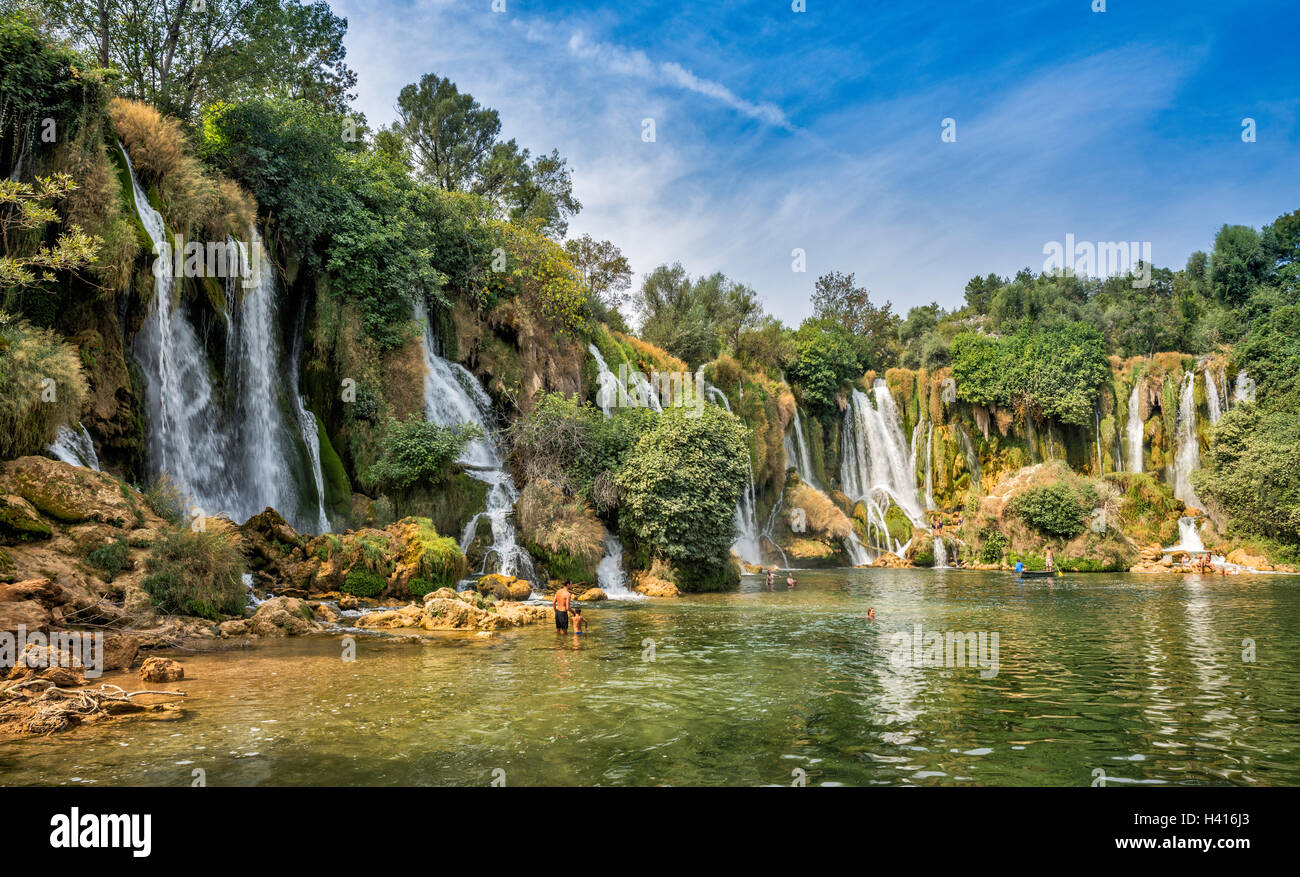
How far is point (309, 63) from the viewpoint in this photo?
37781 mm

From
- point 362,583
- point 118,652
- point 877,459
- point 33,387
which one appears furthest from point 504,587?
point 877,459

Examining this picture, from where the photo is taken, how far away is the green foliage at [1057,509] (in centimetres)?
3725

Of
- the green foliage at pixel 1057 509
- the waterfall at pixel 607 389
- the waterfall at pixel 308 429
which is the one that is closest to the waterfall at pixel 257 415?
the waterfall at pixel 308 429

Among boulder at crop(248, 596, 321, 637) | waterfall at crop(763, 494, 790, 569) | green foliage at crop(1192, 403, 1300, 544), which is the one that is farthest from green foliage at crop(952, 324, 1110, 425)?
boulder at crop(248, 596, 321, 637)

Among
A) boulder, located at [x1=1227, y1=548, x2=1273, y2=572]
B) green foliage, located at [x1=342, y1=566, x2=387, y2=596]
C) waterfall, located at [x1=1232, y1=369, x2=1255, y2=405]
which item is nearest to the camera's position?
green foliage, located at [x1=342, y1=566, x2=387, y2=596]

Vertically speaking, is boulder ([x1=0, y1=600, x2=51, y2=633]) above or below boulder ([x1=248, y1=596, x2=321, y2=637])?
above

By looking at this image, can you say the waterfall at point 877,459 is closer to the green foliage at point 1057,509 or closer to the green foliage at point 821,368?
the green foliage at point 821,368

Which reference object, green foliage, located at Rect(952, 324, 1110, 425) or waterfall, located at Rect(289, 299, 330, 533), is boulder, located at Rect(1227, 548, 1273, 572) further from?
waterfall, located at Rect(289, 299, 330, 533)

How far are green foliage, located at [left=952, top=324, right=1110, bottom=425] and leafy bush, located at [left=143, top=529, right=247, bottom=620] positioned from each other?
4547cm

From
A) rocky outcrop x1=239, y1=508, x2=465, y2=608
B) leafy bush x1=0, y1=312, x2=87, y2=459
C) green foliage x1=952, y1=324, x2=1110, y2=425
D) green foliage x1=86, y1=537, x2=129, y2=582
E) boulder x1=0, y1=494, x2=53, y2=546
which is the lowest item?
rocky outcrop x1=239, y1=508, x2=465, y2=608

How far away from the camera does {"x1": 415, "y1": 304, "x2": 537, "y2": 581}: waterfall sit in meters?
23.0

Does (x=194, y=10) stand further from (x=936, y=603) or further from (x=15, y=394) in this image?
(x=936, y=603)

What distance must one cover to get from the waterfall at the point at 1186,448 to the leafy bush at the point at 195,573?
47.9 meters
